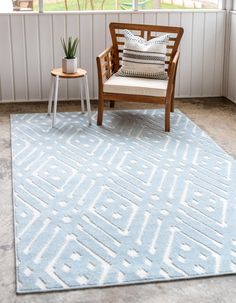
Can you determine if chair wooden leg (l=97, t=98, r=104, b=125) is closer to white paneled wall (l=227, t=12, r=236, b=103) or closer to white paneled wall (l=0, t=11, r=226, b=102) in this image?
white paneled wall (l=0, t=11, r=226, b=102)

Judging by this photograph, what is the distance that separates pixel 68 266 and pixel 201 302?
640 mm

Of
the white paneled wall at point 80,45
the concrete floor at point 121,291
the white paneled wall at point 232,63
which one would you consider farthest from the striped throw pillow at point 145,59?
the concrete floor at point 121,291

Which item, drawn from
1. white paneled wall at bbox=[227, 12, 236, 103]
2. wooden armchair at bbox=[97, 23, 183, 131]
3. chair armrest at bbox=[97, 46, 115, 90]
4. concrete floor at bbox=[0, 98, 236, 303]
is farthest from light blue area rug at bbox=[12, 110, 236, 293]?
white paneled wall at bbox=[227, 12, 236, 103]

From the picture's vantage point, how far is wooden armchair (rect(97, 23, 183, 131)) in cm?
468

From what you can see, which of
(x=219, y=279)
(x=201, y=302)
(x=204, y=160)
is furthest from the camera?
(x=204, y=160)

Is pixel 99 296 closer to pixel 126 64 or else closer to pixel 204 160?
pixel 204 160

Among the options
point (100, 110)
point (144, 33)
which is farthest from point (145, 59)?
point (100, 110)

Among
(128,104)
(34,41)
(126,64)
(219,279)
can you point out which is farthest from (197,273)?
(34,41)

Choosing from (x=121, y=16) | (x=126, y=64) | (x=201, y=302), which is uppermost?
(x=121, y=16)

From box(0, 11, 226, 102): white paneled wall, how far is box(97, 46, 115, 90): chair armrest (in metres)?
0.38

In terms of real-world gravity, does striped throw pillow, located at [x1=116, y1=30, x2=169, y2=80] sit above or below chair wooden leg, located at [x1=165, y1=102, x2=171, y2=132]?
above

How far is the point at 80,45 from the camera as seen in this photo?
558 cm

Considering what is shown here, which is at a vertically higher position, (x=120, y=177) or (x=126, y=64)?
(x=126, y=64)

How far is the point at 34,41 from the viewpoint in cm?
548
